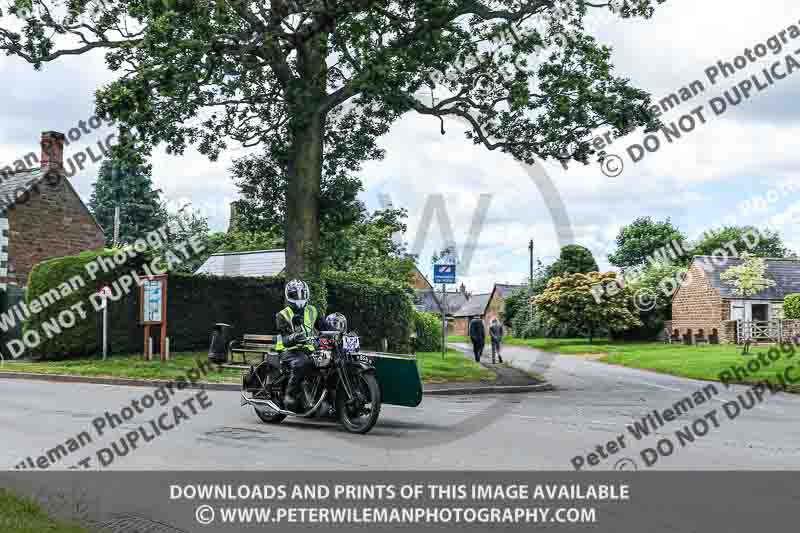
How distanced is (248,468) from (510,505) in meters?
2.79

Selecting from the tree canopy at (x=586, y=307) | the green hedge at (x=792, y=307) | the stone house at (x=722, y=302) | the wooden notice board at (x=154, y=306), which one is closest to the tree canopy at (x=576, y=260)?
the tree canopy at (x=586, y=307)

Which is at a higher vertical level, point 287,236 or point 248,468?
point 287,236

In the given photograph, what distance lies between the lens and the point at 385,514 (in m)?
6.50

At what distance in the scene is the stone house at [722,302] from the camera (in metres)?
45.7

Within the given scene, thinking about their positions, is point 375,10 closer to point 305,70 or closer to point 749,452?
point 305,70

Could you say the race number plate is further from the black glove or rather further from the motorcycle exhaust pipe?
the motorcycle exhaust pipe

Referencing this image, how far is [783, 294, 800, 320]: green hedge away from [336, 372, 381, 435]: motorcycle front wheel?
35.9 meters

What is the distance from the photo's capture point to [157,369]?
21.3m

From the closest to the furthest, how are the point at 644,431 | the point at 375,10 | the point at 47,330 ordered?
the point at 644,431 < the point at 375,10 < the point at 47,330

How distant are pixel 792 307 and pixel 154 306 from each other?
31.5m

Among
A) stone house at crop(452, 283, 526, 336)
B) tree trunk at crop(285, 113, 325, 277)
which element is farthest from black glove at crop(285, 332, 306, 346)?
stone house at crop(452, 283, 526, 336)

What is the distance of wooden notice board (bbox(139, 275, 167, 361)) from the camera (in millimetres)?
23484

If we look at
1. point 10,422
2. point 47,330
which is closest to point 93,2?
point 47,330

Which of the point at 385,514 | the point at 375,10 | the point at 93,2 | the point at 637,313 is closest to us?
the point at 385,514
